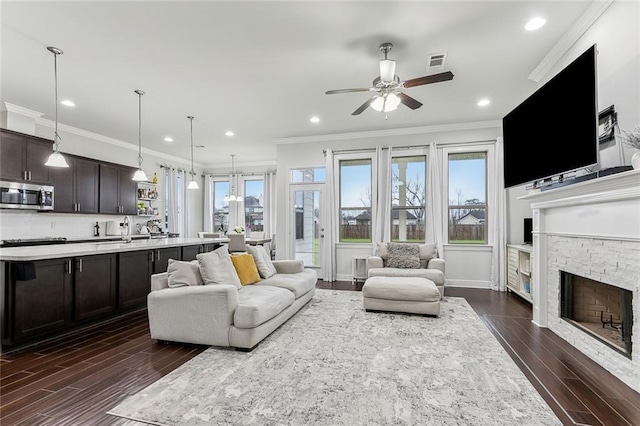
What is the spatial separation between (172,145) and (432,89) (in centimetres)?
597

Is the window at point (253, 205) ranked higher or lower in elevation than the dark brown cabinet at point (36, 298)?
higher

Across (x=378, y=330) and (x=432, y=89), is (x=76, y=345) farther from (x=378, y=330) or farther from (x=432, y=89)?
(x=432, y=89)

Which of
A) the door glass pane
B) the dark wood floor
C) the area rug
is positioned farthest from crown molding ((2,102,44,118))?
the area rug

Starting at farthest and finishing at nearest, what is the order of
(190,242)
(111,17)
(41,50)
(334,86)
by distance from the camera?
1. (190,242)
2. (334,86)
3. (41,50)
4. (111,17)

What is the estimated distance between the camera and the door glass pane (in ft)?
22.4

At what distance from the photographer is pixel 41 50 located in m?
3.32

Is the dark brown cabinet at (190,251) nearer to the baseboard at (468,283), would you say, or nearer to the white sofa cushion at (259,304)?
the white sofa cushion at (259,304)

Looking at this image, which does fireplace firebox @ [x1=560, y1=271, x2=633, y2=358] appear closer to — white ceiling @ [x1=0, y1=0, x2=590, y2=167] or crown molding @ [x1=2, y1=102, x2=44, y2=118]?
white ceiling @ [x1=0, y1=0, x2=590, y2=167]

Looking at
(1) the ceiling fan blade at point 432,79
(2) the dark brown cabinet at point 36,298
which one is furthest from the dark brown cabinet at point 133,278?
(1) the ceiling fan blade at point 432,79

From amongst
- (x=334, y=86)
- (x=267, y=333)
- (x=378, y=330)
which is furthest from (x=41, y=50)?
(x=378, y=330)

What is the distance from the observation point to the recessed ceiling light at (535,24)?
2.84 metres

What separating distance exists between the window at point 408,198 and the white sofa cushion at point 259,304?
10.7ft

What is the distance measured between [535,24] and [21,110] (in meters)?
7.10

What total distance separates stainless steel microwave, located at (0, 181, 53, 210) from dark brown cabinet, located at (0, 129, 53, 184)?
0.11 metres
